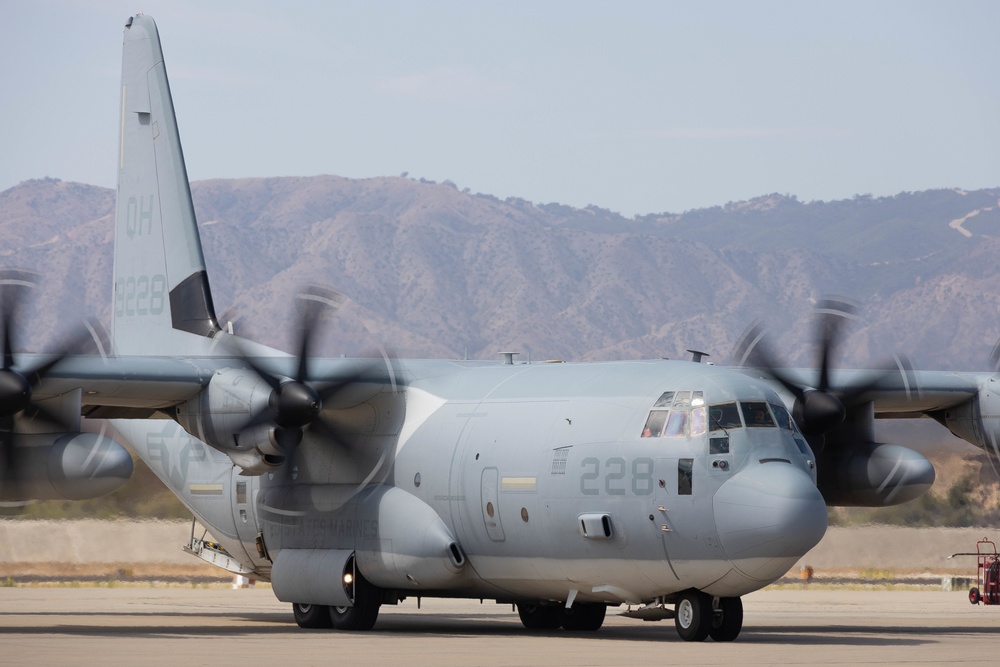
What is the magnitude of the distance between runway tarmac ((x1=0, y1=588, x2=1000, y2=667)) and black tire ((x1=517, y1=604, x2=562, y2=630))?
46 centimetres

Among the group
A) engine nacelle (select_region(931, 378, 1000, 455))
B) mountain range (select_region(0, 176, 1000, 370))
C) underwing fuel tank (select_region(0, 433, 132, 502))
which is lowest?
mountain range (select_region(0, 176, 1000, 370))

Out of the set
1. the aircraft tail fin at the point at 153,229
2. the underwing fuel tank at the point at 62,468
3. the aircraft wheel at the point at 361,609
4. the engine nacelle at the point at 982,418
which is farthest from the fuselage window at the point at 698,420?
the aircraft tail fin at the point at 153,229

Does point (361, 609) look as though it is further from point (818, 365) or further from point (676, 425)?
point (818, 365)

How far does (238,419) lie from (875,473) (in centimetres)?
944

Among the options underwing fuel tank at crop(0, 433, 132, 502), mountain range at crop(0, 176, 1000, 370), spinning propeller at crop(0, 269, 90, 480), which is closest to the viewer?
spinning propeller at crop(0, 269, 90, 480)

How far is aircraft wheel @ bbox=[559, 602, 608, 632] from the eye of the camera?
75.9 ft

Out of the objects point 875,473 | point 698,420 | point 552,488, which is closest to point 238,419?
point 552,488

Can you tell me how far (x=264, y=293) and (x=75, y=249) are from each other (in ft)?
75.3

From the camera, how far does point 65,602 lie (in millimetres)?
31328

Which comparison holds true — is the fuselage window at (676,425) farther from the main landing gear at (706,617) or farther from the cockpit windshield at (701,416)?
the main landing gear at (706,617)

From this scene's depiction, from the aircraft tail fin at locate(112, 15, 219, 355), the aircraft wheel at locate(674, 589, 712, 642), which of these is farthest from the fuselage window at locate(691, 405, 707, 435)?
the aircraft tail fin at locate(112, 15, 219, 355)

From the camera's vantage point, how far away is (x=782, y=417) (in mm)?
19766

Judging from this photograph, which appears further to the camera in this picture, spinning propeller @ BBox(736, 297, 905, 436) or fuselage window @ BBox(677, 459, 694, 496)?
spinning propeller @ BBox(736, 297, 905, 436)

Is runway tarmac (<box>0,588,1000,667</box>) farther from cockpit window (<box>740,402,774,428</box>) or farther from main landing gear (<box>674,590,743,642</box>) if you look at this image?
cockpit window (<box>740,402,774,428</box>)
